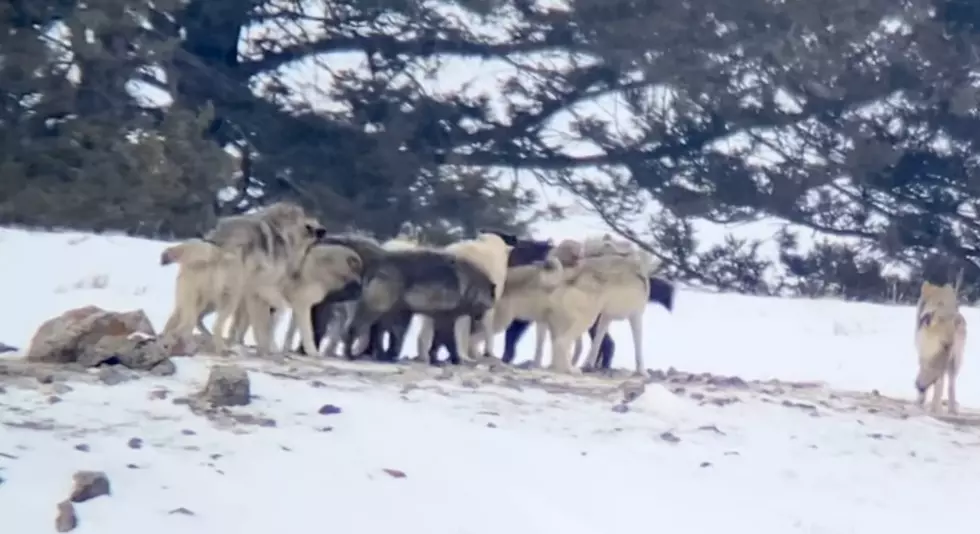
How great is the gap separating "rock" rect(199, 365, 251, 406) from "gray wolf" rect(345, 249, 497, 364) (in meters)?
2.39

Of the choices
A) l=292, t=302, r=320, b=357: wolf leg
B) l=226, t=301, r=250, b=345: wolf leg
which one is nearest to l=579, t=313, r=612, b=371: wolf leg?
l=292, t=302, r=320, b=357: wolf leg

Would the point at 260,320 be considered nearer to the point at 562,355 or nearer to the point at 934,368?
the point at 562,355

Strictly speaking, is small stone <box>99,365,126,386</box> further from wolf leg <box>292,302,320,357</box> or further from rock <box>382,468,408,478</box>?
wolf leg <box>292,302,320,357</box>

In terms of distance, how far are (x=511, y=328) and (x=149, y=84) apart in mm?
8637

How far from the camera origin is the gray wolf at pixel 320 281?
9.12 m

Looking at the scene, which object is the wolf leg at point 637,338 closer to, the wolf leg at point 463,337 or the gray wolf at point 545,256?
the gray wolf at point 545,256

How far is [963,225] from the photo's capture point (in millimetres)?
19859

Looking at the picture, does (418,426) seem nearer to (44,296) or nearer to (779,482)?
(779,482)

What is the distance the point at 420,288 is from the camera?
931 centimetres

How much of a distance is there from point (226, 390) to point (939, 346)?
4835mm

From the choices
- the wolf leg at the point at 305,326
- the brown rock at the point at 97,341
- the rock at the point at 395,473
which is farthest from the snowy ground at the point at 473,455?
the wolf leg at the point at 305,326

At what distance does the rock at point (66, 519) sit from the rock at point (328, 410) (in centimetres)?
184

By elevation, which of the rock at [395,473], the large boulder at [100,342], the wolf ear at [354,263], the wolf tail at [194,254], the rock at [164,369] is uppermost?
the wolf ear at [354,263]

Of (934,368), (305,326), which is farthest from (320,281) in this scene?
(934,368)
